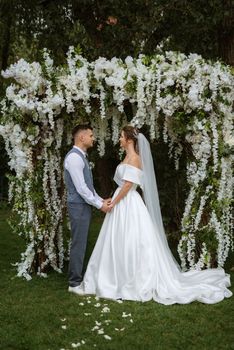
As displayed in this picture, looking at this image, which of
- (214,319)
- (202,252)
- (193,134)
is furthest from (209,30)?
(214,319)

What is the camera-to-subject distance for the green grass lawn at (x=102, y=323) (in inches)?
187

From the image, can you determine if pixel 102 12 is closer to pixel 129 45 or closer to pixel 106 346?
pixel 129 45

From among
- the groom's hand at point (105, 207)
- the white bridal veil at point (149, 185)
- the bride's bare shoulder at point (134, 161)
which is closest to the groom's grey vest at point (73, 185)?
the groom's hand at point (105, 207)

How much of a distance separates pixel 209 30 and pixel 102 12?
1.90 metres

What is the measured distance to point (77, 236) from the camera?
643 centimetres

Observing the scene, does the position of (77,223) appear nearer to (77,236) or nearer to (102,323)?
(77,236)

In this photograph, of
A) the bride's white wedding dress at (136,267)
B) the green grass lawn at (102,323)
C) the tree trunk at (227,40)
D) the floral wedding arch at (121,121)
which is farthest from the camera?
the tree trunk at (227,40)

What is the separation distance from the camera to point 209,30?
9062 millimetres

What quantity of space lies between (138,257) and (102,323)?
1.15 metres

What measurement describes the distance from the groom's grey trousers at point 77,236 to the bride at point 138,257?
142 millimetres

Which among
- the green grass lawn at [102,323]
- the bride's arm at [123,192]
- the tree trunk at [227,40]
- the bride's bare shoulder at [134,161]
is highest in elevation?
the tree trunk at [227,40]

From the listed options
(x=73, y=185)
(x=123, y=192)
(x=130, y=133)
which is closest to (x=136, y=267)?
(x=123, y=192)

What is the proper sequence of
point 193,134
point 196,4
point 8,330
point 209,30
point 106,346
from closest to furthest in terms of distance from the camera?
1. point 106,346
2. point 8,330
3. point 193,134
4. point 196,4
5. point 209,30

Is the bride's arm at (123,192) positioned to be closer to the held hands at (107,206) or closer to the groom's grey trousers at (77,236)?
the held hands at (107,206)
